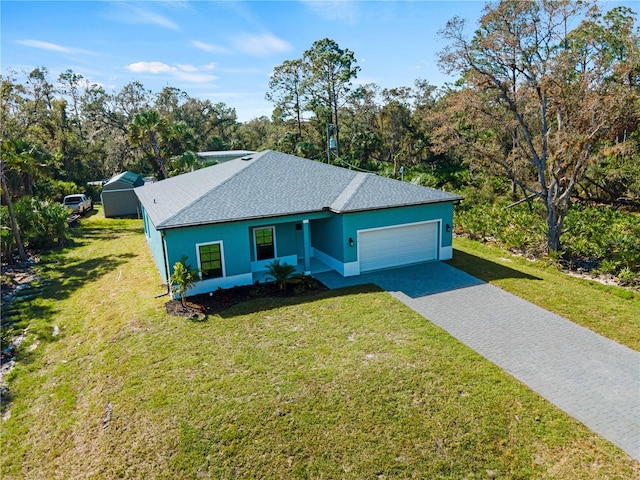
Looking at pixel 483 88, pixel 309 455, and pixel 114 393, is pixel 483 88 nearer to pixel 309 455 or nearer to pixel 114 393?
pixel 309 455

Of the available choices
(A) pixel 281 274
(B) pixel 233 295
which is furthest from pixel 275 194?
(B) pixel 233 295

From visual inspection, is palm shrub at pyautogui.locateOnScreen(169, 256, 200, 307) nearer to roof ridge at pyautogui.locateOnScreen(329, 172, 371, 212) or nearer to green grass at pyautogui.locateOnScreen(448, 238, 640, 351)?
roof ridge at pyautogui.locateOnScreen(329, 172, 371, 212)

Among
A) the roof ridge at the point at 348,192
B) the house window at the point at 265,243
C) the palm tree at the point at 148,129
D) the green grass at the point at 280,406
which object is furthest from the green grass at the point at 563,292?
the palm tree at the point at 148,129

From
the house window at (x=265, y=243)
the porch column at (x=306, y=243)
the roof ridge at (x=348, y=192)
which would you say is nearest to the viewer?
the roof ridge at (x=348, y=192)

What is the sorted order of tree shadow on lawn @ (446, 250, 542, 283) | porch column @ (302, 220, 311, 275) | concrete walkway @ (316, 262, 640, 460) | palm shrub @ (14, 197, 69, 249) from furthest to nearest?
palm shrub @ (14, 197, 69, 249) < porch column @ (302, 220, 311, 275) < tree shadow on lawn @ (446, 250, 542, 283) < concrete walkway @ (316, 262, 640, 460)

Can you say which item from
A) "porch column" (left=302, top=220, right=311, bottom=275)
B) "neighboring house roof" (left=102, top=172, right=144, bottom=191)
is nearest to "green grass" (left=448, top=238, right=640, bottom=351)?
"porch column" (left=302, top=220, right=311, bottom=275)

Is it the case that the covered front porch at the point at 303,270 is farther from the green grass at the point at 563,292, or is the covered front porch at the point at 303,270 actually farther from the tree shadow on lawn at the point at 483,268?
the green grass at the point at 563,292

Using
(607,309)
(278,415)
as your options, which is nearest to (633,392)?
(607,309)
